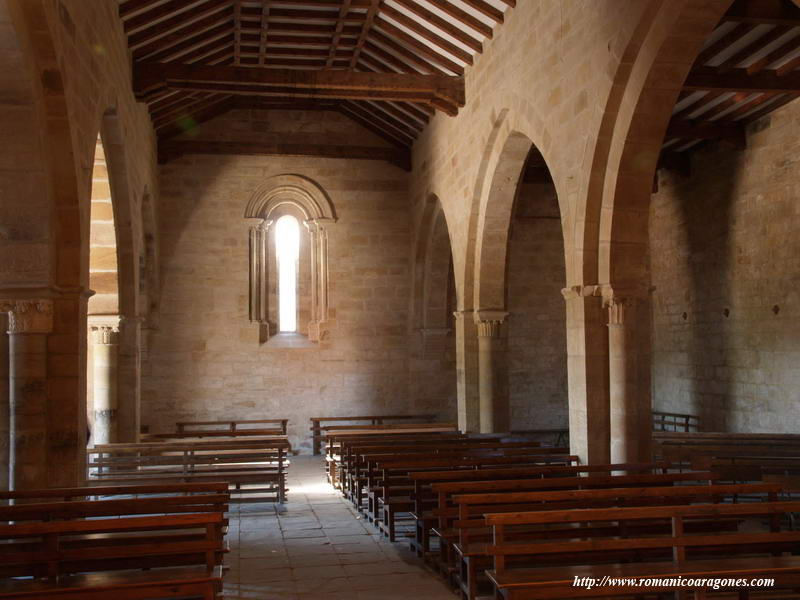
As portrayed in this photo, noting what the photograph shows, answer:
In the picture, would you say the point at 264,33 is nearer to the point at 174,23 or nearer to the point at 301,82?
the point at 301,82

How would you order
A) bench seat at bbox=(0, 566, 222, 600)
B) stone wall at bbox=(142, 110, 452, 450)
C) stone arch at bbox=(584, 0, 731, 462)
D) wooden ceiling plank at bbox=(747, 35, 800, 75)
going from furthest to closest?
stone wall at bbox=(142, 110, 452, 450) → wooden ceiling plank at bbox=(747, 35, 800, 75) → stone arch at bbox=(584, 0, 731, 462) → bench seat at bbox=(0, 566, 222, 600)

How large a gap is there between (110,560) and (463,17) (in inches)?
309

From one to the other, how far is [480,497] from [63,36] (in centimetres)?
496

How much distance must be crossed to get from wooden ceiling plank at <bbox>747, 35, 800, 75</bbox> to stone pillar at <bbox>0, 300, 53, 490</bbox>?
306 inches

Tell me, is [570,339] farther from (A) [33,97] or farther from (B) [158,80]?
(B) [158,80]

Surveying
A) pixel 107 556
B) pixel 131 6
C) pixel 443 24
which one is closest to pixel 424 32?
pixel 443 24

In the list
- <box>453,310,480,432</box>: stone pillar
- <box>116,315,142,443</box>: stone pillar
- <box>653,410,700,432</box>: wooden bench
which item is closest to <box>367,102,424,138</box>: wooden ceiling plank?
<box>453,310,480,432</box>: stone pillar

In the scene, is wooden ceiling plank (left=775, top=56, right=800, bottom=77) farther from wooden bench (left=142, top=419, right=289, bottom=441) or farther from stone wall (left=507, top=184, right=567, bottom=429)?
wooden bench (left=142, top=419, right=289, bottom=441)

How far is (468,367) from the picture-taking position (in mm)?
12195

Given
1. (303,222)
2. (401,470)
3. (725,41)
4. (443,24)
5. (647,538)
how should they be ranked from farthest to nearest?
(303,222) → (443,24) → (725,41) → (401,470) → (647,538)

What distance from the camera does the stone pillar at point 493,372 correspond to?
37.9 ft

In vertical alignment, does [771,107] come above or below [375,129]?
below

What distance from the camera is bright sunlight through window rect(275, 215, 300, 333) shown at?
15.8m

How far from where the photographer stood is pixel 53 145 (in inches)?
269
